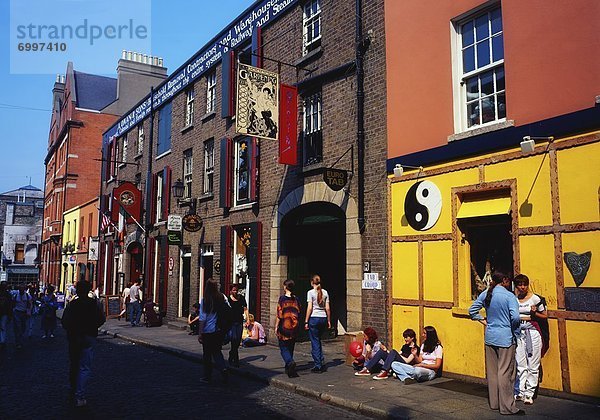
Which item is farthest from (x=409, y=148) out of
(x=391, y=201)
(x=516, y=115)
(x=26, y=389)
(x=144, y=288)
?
(x=144, y=288)

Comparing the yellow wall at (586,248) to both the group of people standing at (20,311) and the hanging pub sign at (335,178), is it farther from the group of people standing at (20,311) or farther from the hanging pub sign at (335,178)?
the group of people standing at (20,311)

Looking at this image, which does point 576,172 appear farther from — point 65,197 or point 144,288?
point 65,197

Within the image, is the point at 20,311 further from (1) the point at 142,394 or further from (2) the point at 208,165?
(1) the point at 142,394

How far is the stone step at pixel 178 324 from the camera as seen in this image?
17922 millimetres

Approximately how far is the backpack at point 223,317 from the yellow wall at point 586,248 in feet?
18.1

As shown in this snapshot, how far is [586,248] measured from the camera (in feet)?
23.2

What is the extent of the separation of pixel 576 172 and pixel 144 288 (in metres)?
18.6

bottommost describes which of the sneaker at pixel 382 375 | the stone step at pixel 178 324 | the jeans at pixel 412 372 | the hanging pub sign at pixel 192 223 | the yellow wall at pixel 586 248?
the stone step at pixel 178 324

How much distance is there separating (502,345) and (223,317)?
475 cm

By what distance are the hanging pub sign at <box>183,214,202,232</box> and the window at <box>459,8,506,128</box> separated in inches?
432

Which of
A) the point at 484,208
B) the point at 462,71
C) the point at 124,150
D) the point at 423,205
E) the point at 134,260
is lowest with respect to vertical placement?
the point at 134,260

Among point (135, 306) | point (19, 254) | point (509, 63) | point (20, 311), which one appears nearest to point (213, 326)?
point (509, 63)

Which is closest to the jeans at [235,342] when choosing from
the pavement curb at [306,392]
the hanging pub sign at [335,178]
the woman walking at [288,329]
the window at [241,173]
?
the pavement curb at [306,392]

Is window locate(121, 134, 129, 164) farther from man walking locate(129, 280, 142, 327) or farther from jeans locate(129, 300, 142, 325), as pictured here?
jeans locate(129, 300, 142, 325)
